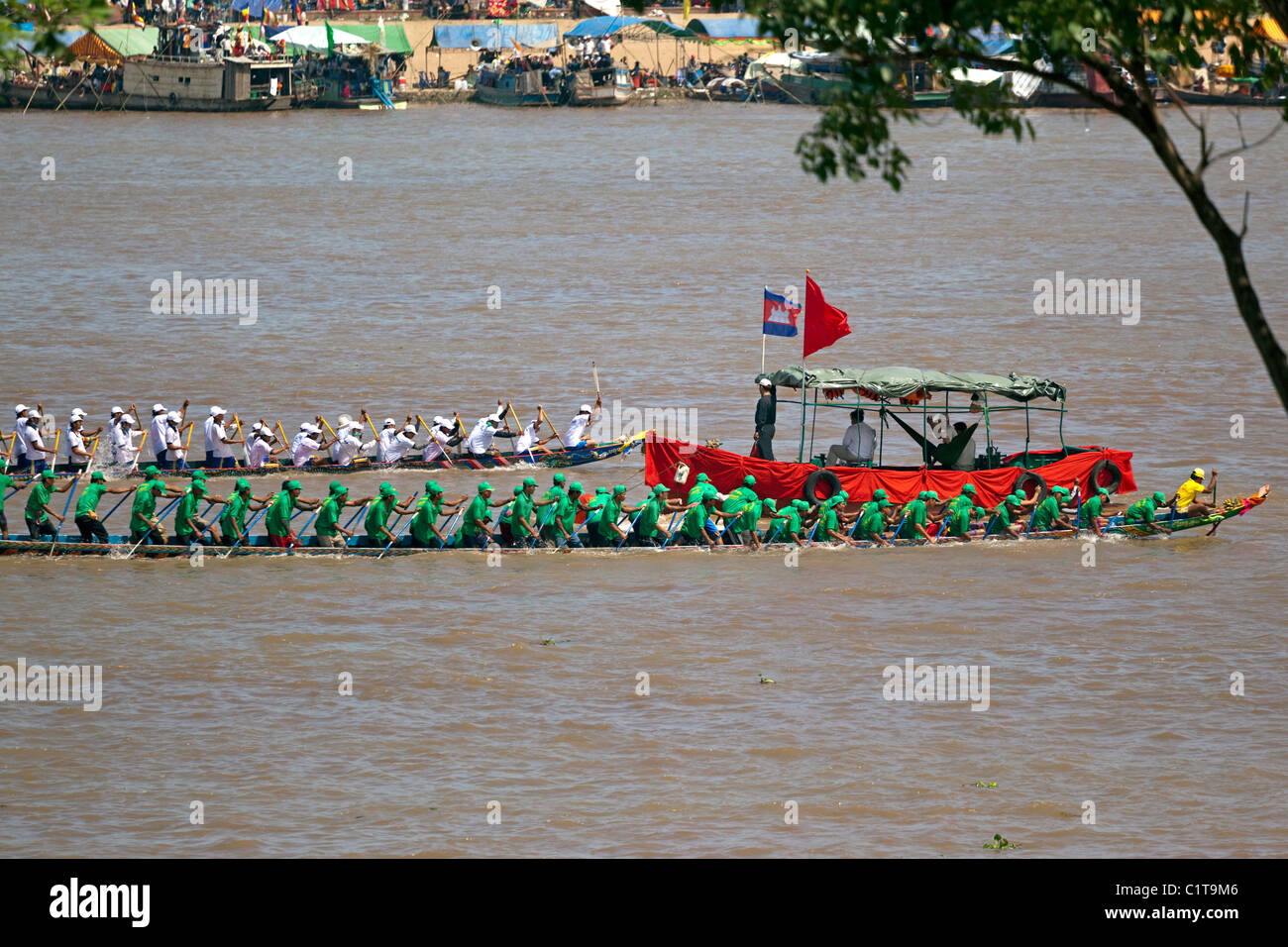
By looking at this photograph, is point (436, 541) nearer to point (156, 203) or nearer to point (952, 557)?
point (952, 557)

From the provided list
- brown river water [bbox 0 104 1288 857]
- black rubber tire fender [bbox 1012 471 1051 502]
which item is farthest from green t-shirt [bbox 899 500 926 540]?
black rubber tire fender [bbox 1012 471 1051 502]

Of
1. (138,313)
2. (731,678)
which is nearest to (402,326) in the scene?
(138,313)

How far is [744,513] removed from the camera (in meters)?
20.9

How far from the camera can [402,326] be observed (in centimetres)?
3700

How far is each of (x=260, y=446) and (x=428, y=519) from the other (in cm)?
483

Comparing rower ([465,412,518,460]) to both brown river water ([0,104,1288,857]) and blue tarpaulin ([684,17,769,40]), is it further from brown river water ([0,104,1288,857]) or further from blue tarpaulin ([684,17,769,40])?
blue tarpaulin ([684,17,769,40])

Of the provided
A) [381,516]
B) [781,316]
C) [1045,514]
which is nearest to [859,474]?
[1045,514]

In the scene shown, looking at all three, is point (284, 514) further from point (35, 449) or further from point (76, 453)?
point (35, 449)

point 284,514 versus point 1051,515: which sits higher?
point 1051,515

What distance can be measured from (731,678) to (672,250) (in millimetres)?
31098

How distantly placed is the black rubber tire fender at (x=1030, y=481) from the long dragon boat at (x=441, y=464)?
6122 mm

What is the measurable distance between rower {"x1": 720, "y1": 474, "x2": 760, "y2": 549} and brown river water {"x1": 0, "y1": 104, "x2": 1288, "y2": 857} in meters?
0.31

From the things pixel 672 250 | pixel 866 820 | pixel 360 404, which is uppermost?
pixel 672 250

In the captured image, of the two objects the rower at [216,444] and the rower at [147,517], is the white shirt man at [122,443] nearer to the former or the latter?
the rower at [216,444]
